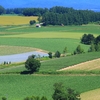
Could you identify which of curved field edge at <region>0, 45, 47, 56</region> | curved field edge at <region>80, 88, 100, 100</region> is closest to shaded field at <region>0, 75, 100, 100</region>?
curved field edge at <region>80, 88, 100, 100</region>

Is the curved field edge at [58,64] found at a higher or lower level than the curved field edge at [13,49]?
lower

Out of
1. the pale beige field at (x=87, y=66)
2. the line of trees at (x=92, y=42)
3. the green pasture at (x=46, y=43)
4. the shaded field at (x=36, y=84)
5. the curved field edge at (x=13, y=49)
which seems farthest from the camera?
the green pasture at (x=46, y=43)

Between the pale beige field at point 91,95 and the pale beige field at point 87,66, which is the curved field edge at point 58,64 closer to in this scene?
the pale beige field at point 87,66

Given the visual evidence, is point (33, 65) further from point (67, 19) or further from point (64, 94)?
point (67, 19)

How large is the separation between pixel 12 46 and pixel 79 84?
1048 inches

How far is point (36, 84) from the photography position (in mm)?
30219

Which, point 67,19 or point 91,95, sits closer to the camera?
point 91,95

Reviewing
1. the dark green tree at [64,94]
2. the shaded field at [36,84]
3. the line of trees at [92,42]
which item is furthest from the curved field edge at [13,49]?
the dark green tree at [64,94]

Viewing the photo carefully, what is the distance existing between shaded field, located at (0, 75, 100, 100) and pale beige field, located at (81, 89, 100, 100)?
0.58m

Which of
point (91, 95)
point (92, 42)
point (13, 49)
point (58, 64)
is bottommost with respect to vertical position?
point (91, 95)

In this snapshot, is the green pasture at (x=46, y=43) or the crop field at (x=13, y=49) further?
the green pasture at (x=46, y=43)

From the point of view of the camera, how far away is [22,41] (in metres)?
60.1

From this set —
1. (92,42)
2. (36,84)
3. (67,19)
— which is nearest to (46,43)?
(92,42)

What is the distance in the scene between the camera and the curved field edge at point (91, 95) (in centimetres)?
2608
